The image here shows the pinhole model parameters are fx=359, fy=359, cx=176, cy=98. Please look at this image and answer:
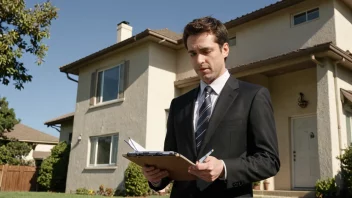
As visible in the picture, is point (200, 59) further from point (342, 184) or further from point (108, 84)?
point (108, 84)

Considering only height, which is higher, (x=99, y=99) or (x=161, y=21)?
(x=161, y=21)

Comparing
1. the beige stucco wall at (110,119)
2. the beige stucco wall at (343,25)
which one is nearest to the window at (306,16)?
the beige stucco wall at (343,25)

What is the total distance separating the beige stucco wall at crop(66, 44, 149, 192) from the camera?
1415 cm

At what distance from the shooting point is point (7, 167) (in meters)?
20.2

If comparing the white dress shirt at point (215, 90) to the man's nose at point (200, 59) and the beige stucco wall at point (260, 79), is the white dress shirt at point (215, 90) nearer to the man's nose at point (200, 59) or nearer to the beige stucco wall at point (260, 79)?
the man's nose at point (200, 59)

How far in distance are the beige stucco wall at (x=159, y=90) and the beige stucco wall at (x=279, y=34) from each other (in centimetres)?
272

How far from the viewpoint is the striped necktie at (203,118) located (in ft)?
5.99

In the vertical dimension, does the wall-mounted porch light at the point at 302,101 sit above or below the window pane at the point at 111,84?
below

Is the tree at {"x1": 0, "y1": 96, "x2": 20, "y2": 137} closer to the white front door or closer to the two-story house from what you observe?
the two-story house

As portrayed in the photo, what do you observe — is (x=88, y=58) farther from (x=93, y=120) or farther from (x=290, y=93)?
(x=290, y=93)

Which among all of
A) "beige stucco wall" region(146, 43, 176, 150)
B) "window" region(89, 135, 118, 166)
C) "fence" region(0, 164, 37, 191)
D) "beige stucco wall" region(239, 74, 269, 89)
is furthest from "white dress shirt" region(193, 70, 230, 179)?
"fence" region(0, 164, 37, 191)

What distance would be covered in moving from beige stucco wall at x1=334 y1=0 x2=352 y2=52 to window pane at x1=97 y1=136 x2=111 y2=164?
981 cm

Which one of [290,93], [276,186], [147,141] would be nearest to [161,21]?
[147,141]

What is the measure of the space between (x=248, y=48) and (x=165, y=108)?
13.2 feet
